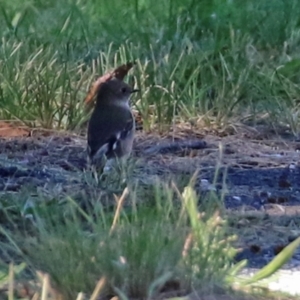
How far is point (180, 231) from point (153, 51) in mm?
4823

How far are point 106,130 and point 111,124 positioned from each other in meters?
0.08

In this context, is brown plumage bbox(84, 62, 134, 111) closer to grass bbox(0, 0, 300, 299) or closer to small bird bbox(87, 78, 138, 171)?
grass bbox(0, 0, 300, 299)

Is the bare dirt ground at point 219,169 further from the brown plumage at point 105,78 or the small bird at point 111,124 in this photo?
the brown plumage at point 105,78

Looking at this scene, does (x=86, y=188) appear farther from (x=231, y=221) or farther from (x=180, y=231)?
(x=180, y=231)

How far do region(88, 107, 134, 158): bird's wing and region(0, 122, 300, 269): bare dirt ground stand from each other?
16 cm

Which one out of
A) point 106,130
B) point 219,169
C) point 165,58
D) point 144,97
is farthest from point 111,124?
point 165,58

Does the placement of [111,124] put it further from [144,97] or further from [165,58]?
[165,58]

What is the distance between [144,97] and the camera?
7.75m

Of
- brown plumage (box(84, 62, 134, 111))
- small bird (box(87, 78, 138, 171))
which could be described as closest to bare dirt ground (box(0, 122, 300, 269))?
small bird (box(87, 78, 138, 171))

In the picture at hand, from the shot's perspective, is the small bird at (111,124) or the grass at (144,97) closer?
the grass at (144,97)

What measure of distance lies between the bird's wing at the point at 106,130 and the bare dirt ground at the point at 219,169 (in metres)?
0.16

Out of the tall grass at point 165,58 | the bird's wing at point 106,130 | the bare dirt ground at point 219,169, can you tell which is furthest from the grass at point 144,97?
the bird's wing at point 106,130

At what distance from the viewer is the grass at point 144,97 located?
152 inches

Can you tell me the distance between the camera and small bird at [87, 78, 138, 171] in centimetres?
669
